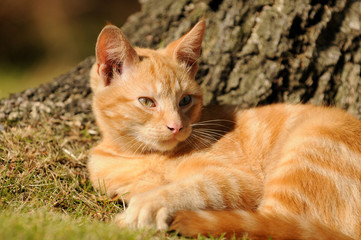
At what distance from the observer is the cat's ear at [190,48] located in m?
2.88

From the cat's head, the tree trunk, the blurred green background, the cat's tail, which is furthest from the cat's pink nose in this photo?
the blurred green background

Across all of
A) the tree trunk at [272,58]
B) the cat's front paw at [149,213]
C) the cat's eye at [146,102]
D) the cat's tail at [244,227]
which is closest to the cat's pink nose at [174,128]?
the cat's eye at [146,102]

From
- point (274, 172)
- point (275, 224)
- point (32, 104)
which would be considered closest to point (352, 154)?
point (274, 172)

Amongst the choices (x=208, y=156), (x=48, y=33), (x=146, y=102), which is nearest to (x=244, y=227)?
(x=208, y=156)

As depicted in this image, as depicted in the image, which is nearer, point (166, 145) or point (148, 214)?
point (148, 214)

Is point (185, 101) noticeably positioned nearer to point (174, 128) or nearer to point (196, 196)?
point (174, 128)

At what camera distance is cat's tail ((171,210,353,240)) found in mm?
1987

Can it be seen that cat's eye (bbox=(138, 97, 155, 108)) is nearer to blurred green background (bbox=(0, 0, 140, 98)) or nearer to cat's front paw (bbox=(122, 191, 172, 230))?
cat's front paw (bbox=(122, 191, 172, 230))

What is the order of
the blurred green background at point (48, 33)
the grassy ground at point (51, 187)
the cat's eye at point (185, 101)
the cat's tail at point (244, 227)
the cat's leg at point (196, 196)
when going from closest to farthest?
the grassy ground at point (51, 187)
the cat's tail at point (244, 227)
the cat's leg at point (196, 196)
the cat's eye at point (185, 101)
the blurred green background at point (48, 33)

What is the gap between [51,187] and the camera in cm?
282

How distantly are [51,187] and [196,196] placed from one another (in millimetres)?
1200

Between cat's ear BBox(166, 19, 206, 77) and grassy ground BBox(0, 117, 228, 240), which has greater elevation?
cat's ear BBox(166, 19, 206, 77)

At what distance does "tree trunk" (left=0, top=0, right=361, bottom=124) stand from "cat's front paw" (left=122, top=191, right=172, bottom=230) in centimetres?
169

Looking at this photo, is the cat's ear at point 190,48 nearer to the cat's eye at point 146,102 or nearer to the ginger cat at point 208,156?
the ginger cat at point 208,156
